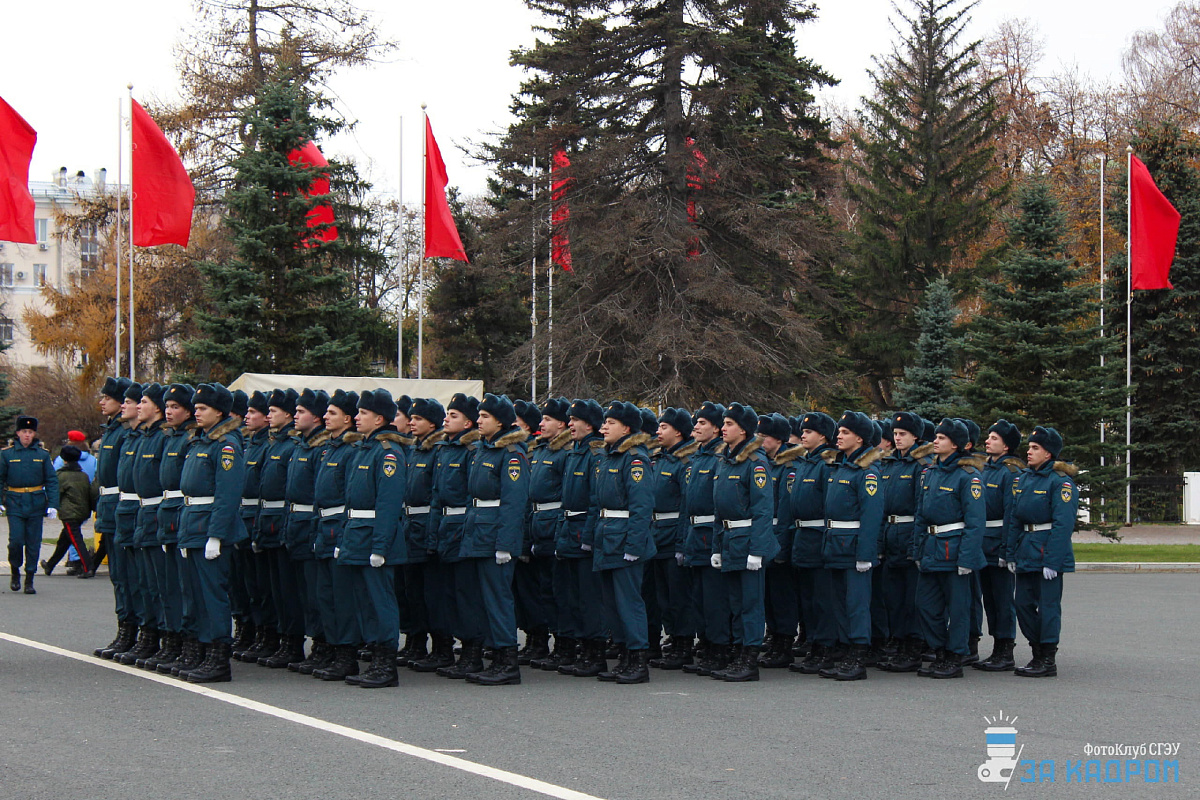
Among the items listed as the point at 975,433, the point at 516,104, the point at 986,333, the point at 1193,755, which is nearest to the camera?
the point at 1193,755

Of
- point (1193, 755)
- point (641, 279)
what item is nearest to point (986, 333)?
point (641, 279)

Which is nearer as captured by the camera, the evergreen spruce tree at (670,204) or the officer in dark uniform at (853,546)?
the officer in dark uniform at (853,546)

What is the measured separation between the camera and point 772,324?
27.5 meters

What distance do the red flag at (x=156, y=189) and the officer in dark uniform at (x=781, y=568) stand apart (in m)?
13.7

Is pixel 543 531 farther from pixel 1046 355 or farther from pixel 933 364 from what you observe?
pixel 933 364

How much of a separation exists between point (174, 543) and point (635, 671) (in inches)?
147

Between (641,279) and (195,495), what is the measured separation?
1968cm

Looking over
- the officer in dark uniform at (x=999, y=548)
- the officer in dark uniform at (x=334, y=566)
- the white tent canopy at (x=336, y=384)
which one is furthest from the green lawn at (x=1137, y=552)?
the officer in dark uniform at (x=334, y=566)

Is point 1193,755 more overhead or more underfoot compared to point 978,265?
more underfoot

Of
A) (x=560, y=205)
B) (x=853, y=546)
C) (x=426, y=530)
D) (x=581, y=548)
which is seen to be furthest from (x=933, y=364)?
(x=426, y=530)

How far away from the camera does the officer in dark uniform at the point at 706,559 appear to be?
412 inches

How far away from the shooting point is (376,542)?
9.44 metres

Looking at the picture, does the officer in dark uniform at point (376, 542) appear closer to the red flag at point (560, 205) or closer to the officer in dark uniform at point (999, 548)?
the officer in dark uniform at point (999, 548)

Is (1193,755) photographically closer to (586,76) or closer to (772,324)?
(772,324)
